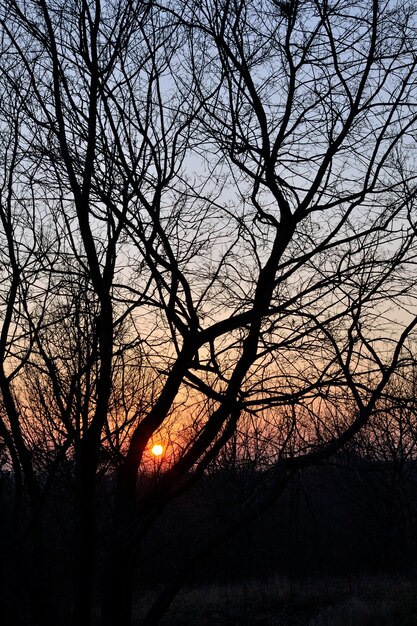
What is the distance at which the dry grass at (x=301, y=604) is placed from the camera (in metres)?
18.3

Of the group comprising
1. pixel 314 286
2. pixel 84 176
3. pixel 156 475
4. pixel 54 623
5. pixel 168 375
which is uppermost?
pixel 84 176

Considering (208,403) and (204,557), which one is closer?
(204,557)

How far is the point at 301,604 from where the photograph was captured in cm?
2347

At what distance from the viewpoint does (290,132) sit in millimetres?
4652

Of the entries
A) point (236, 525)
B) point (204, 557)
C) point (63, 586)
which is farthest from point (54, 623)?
point (236, 525)

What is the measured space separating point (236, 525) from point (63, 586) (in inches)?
93.3

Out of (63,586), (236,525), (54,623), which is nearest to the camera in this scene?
(236,525)

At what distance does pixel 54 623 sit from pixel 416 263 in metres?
3.52

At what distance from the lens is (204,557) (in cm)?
441

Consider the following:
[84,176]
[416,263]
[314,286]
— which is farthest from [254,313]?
[84,176]

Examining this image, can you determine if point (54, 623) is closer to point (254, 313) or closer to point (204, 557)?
point (204, 557)

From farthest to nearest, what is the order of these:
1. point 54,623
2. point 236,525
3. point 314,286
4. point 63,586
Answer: point 63,586
point 54,623
point 314,286
point 236,525

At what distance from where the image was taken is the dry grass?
18269 mm

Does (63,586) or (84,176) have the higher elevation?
(84,176)
